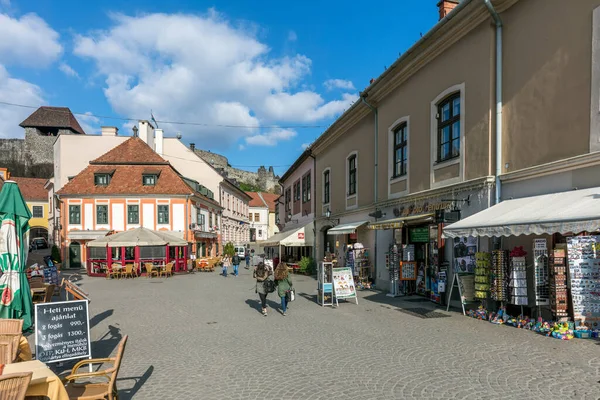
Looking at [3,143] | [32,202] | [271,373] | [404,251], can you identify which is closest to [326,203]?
[404,251]

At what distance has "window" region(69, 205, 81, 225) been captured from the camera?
29.6 m

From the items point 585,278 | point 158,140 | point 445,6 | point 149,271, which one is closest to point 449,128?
point 445,6

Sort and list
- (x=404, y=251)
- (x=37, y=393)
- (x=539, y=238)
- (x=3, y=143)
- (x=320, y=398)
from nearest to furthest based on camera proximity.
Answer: (x=37, y=393)
(x=320, y=398)
(x=539, y=238)
(x=404, y=251)
(x=3, y=143)

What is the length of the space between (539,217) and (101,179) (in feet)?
98.7

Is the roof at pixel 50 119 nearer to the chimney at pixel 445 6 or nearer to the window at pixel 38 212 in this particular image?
the window at pixel 38 212

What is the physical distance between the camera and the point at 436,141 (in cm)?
1224

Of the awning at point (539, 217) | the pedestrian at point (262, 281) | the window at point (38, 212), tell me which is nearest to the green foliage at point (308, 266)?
the pedestrian at point (262, 281)

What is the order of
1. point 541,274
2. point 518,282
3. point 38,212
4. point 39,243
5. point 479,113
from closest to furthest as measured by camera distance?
point 541,274
point 518,282
point 479,113
point 39,243
point 38,212

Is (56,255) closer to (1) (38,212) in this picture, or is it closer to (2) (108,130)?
(2) (108,130)

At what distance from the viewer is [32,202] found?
56375 millimetres

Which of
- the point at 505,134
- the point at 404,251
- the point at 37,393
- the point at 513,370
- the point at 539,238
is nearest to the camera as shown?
the point at 37,393

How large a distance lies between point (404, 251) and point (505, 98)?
5.68m

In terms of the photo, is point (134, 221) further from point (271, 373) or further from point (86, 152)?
point (271, 373)

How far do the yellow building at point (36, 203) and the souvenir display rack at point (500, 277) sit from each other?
62682 millimetres
